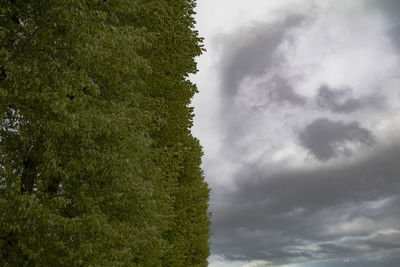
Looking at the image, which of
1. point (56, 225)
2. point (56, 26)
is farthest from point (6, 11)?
point (56, 225)

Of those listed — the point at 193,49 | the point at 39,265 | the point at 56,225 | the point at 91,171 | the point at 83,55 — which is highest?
the point at 193,49

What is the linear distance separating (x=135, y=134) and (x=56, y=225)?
3.95m

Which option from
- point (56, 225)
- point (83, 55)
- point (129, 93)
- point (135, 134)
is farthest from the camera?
point (129, 93)

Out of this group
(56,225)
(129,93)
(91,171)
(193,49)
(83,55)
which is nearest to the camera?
(56,225)

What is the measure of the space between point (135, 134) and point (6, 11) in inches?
186

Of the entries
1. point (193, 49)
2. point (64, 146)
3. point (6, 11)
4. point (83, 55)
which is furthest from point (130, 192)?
point (193, 49)

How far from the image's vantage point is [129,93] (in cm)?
1376

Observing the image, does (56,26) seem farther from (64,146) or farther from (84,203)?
(84,203)

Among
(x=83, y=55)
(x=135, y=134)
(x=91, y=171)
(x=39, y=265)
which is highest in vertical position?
(x=83, y=55)

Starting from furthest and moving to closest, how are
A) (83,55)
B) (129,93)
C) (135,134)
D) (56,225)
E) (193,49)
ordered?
(193,49) < (129,93) < (135,134) < (83,55) < (56,225)

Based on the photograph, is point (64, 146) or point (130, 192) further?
point (130, 192)

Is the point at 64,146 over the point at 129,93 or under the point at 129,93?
under

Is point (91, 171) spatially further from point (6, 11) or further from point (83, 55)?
point (6, 11)

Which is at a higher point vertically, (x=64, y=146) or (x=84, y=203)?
(x=64, y=146)
